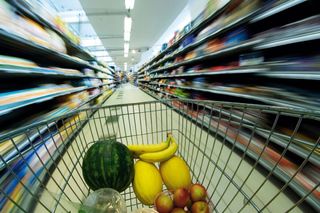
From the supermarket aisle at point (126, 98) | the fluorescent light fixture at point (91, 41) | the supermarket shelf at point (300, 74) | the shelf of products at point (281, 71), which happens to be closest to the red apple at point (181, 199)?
the shelf of products at point (281, 71)

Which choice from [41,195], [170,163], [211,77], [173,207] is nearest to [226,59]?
[211,77]

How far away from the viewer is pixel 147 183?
72cm

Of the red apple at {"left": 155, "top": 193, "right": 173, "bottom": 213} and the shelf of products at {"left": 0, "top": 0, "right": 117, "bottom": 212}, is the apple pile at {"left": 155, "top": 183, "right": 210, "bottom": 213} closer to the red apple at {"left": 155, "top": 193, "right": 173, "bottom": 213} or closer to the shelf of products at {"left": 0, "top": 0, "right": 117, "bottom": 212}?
the red apple at {"left": 155, "top": 193, "right": 173, "bottom": 213}

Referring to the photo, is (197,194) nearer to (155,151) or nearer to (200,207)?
(200,207)

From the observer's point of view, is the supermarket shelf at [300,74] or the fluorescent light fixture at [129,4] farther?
the fluorescent light fixture at [129,4]

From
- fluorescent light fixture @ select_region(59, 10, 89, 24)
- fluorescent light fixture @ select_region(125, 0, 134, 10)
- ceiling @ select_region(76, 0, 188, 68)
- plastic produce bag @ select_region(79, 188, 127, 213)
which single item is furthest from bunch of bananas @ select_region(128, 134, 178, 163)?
fluorescent light fixture @ select_region(59, 10, 89, 24)

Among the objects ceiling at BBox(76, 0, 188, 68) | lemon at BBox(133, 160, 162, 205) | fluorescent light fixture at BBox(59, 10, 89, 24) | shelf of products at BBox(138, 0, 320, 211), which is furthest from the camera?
fluorescent light fixture at BBox(59, 10, 89, 24)

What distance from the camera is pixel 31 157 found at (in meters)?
1.33

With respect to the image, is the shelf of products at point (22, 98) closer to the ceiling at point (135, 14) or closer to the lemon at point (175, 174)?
the lemon at point (175, 174)

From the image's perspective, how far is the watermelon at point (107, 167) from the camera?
680 mm

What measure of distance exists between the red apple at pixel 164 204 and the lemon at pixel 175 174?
0.12 metres

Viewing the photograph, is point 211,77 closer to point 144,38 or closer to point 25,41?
point 25,41

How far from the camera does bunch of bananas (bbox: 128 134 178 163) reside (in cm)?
81

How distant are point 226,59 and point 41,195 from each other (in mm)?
2382
